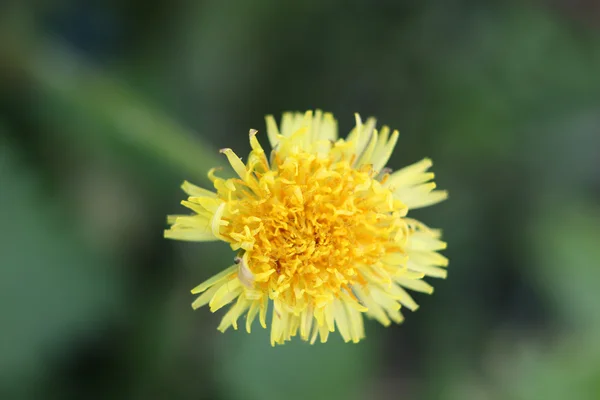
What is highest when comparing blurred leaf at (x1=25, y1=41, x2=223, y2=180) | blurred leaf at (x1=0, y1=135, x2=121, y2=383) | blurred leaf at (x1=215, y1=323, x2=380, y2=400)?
blurred leaf at (x1=25, y1=41, x2=223, y2=180)

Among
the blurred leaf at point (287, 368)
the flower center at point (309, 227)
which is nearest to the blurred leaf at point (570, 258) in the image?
the blurred leaf at point (287, 368)

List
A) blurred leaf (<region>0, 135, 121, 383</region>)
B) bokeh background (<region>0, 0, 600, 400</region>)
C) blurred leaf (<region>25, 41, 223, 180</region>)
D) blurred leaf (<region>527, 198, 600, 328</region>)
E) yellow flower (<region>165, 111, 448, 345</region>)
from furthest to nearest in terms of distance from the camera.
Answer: blurred leaf (<region>527, 198, 600, 328</region>), bokeh background (<region>0, 0, 600, 400</region>), blurred leaf (<region>0, 135, 121, 383</region>), blurred leaf (<region>25, 41, 223, 180</region>), yellow flower (<region>165, 111, 448, 345</region>)

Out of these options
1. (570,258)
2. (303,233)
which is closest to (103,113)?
(303,233)

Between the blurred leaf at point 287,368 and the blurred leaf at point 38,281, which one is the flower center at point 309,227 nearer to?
the blurred leaf at point 287,368

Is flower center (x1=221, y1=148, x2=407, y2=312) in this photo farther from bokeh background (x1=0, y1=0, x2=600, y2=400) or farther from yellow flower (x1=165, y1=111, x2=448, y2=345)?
bokeh background (x1=0, y1=0, x2=600, y2=400)

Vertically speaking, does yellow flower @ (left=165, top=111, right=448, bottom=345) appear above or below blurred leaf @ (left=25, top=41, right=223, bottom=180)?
below

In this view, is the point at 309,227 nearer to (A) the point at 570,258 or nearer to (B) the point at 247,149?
(B) the point at 247,149

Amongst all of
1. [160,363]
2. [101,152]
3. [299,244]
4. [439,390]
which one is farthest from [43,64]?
[439,390]

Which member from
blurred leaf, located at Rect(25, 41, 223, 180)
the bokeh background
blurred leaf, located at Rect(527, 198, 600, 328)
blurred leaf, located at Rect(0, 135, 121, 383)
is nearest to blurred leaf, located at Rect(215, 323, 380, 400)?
the bokeh background
